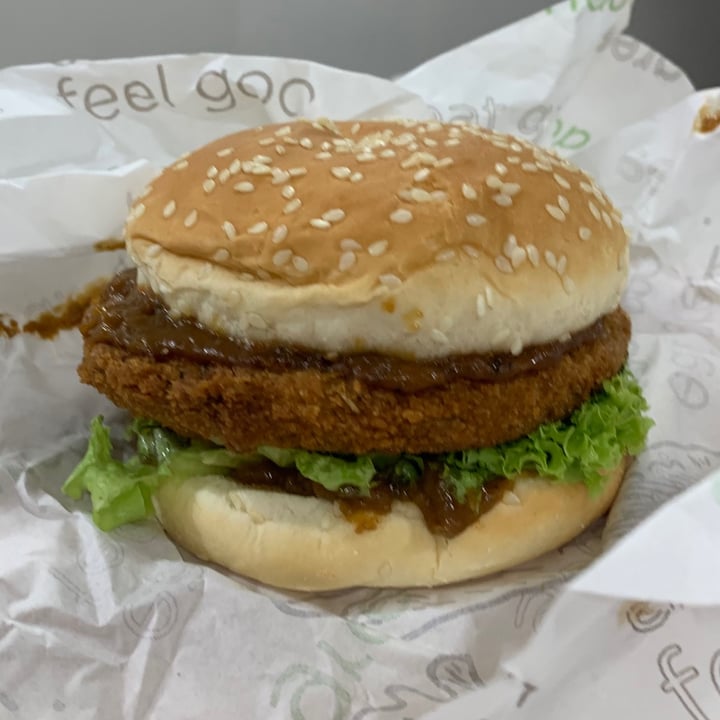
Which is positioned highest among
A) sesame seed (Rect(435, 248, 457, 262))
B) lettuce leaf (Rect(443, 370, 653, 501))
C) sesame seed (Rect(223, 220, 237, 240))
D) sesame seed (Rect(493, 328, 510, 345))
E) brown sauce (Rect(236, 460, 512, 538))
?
sesame seed (Rect(435, 248, 457, 262))

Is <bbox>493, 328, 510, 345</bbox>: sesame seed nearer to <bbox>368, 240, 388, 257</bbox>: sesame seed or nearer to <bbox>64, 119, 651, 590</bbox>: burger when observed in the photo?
<bbox>64, 119, 651, 590</bbox>: burger

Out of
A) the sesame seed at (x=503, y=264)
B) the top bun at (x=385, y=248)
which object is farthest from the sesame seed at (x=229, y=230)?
the sesame seed at (x=503, y=264)

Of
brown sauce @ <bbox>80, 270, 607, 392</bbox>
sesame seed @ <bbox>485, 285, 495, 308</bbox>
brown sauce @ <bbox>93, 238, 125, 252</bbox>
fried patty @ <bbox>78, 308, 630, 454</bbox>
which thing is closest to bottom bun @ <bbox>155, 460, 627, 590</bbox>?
fried patty @ <bbox>78, 308, 630, 454</bbox>

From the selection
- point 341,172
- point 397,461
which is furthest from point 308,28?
point 397,461

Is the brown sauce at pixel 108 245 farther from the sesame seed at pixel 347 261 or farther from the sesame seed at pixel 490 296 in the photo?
the sesame seed at pixel 490 296

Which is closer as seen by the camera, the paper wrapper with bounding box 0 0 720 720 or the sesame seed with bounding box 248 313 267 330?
the paper wrapper with bounding box 0 0 720 720

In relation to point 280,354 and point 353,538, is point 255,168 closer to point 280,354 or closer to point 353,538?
point 280,354

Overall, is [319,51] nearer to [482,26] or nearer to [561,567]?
[482,26]

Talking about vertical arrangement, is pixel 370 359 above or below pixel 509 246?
below
